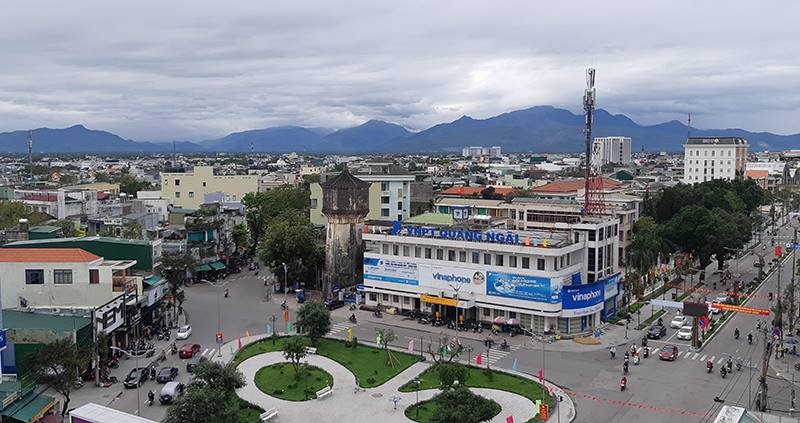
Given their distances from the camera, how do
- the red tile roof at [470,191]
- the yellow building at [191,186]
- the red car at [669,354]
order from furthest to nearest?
1. the red tile roof at [470,191]
2. the yellow building at [191,186]
3. the red car at [669,354]

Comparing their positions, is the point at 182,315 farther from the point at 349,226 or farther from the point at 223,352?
the point at 349,226

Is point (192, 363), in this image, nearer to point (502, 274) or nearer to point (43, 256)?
point (43, 256)

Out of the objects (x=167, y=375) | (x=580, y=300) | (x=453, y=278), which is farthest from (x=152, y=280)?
(x=580, y=300)

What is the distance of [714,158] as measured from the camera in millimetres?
154125

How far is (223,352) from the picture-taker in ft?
155

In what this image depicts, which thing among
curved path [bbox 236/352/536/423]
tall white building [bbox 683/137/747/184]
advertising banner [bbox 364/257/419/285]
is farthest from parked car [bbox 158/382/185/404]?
tall white building [bbox 683/137/747/184]

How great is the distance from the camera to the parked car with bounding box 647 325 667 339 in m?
51.9

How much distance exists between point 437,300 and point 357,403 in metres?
18.9

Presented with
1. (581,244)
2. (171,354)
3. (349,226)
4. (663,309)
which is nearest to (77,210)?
(349,226)

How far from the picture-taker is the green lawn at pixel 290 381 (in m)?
38.9

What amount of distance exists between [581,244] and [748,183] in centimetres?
7420

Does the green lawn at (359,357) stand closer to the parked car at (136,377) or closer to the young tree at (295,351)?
the young tree at (295,351)

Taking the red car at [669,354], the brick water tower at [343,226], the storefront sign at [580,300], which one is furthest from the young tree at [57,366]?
the red car at [669,354]

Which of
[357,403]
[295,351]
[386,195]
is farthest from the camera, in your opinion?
[386,195]
